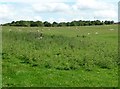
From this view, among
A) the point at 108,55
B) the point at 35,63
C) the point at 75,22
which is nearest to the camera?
the point at 35,63

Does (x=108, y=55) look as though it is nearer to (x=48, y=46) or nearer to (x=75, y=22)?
(x=48, y=46)

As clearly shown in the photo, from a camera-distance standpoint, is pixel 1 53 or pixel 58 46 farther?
pixel 58 46

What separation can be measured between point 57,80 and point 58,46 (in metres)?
15.6

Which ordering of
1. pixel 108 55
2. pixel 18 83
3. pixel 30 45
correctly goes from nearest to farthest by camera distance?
pixel 18 83 < pixel 108 55 < pixel 30 45

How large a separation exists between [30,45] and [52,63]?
32.9 ft

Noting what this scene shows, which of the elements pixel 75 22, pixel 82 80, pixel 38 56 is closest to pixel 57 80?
pixel 82 80

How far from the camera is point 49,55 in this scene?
105 feet

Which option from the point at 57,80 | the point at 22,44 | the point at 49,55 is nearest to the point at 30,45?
the point at 22,44

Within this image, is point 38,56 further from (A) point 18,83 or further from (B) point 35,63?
(A) point 18,83

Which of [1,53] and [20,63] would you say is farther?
[1,53]

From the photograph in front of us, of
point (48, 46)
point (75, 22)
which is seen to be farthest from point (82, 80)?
point (75, 22)

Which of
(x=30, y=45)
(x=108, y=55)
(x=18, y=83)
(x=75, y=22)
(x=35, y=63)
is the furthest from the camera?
(x=75, y=22)

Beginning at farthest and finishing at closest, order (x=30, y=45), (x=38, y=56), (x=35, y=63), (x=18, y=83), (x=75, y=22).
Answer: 1. (x=75, y=22)
2. (x=30, y=45)
3. (x=38, y=56)
4. (x=35, y=63)
5. (x=18, y=83)

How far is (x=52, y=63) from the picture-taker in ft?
91.8
